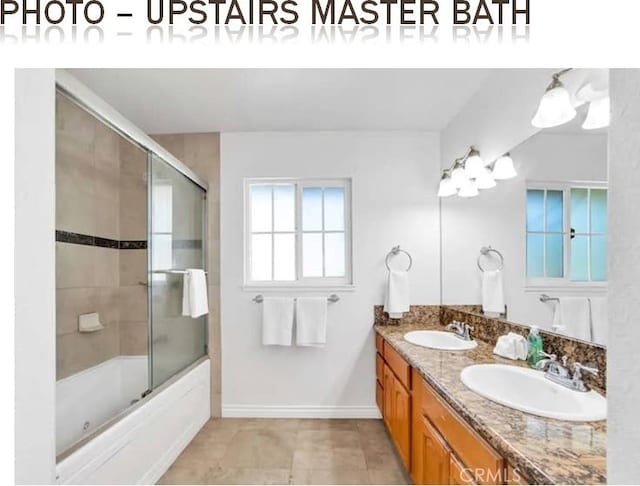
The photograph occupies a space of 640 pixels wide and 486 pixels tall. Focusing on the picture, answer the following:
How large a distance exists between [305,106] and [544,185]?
151 centimetres

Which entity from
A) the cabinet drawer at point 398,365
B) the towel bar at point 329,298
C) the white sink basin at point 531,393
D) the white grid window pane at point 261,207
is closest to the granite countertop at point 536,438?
the white sink basin at point 531,393

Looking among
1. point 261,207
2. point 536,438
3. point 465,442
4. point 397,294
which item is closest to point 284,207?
point 261,207

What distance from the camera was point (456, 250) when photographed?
7.87 ft

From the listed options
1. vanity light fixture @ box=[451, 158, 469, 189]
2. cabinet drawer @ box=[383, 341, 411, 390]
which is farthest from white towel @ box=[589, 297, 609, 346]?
vanity light fixture @ box=[451, 158, 469, 189]

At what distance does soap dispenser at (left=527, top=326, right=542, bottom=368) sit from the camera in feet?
4.58

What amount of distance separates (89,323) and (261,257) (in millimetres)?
1289

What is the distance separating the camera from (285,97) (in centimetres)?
212

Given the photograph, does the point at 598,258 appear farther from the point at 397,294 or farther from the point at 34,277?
the point at 34,277

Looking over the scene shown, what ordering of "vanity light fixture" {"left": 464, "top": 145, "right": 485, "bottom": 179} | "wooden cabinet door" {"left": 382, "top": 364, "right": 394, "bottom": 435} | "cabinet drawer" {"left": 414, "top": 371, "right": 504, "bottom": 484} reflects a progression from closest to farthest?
"cabinet drawer" {"left": 414, "top": 371, "right": 504, "bottom": 484} < "vanity light fixture" {"left": 464, "top": 145, "right": 485, "bottom": 179} < "wooden cabinet door" {"left": 382, "top": 364, "right": 394, "bottom": 435}

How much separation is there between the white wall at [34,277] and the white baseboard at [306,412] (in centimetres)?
180

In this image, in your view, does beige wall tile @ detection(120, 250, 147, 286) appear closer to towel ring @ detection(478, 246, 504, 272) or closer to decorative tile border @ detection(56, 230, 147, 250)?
decorative tile border @ detection(56, 230, 147, 250)

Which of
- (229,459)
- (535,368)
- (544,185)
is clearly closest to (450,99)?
(544,185)

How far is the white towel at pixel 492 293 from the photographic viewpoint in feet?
6.03

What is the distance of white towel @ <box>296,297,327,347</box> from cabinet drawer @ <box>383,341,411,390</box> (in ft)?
1.64
